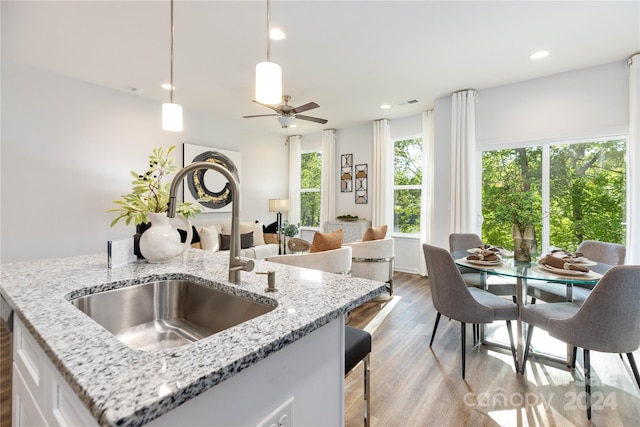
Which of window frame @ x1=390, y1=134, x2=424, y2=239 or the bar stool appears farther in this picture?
window frame @ x1=390, y1=134, x2=424, y2=239

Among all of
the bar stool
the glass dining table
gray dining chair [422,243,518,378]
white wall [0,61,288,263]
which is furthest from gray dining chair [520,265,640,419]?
white wall [0,61,288,263]

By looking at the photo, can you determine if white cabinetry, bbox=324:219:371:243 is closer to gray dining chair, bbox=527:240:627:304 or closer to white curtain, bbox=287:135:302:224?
white curtain, bbox=287:135:302:224

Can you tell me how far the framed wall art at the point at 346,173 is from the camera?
20.2 feet

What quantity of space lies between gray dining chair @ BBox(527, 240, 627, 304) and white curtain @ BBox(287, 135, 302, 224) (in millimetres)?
4868

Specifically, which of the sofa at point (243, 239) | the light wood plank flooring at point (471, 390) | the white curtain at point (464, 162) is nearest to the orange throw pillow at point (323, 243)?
the light wood plank flooring at point (471, 390)

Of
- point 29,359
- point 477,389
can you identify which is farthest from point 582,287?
point 29,359

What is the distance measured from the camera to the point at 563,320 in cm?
186

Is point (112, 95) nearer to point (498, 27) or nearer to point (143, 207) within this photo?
point (143, 207)

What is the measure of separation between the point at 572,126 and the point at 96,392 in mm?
4766

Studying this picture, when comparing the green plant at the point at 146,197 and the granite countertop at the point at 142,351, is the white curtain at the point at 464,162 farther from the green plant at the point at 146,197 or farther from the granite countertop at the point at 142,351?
the green plant at the point at 146,197

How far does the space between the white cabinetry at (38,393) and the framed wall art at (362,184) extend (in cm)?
533

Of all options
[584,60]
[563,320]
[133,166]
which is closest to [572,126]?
[584,60]

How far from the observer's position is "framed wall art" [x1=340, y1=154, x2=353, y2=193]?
616cm

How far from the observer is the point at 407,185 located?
217 inches
